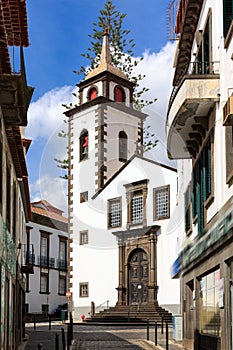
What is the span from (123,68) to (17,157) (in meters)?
37.3

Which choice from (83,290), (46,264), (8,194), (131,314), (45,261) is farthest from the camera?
(46,264)

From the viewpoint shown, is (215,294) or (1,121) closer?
(1,121)

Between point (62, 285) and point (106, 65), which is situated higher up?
point (106, 65)

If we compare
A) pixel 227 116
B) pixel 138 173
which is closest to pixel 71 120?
pixel 138 173

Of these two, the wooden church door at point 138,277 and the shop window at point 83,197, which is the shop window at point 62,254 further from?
the wooden church door at point 138,277

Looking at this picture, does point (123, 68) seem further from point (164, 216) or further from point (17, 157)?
point (17, 157)

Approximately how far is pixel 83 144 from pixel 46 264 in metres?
11.6

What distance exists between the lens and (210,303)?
15281 mm

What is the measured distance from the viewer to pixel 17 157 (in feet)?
56.4

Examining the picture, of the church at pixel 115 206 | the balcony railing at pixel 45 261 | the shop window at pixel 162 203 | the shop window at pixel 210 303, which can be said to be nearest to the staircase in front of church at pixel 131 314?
the church at pixel 115 206

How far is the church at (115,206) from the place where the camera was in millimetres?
39844

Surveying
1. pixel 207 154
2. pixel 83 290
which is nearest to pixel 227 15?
pixel 207 154

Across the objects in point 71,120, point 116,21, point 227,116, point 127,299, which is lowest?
point 127,299

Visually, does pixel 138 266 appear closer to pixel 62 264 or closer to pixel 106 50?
pixel 62 264
